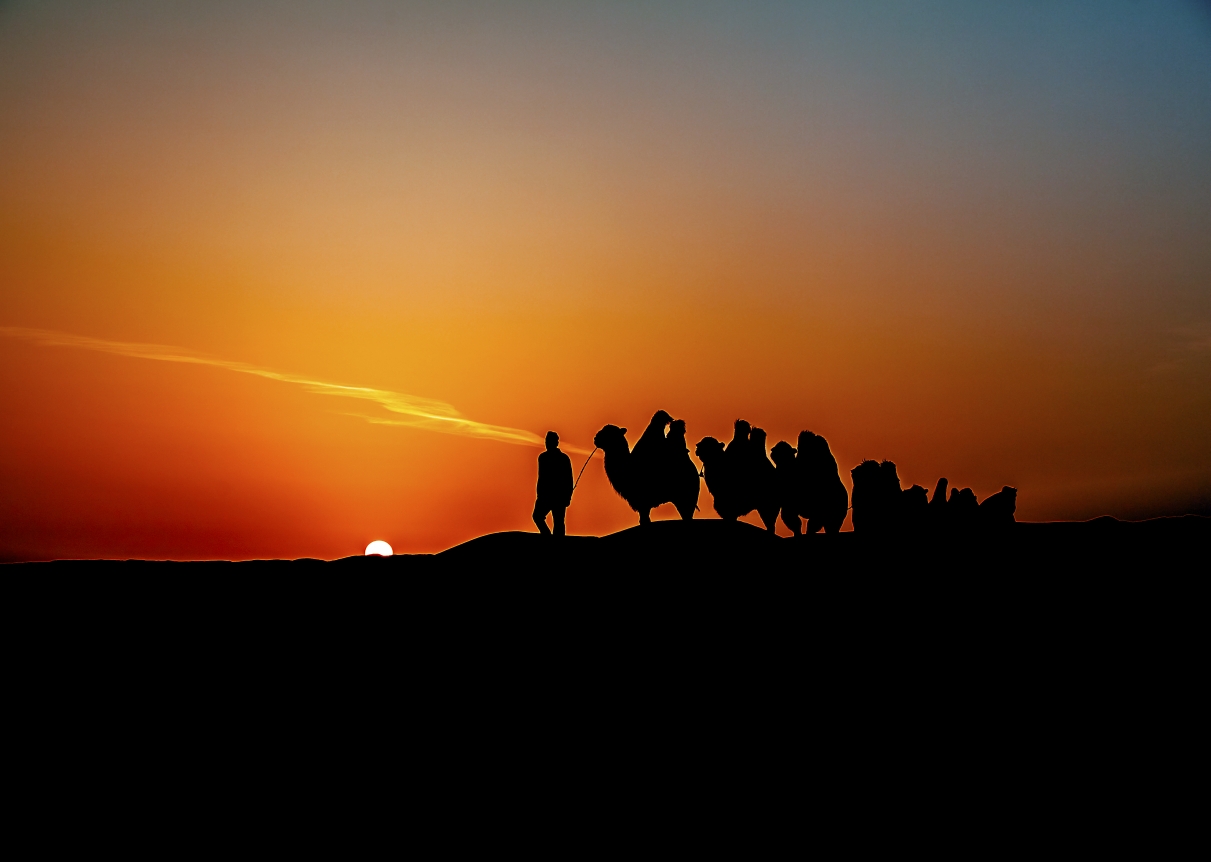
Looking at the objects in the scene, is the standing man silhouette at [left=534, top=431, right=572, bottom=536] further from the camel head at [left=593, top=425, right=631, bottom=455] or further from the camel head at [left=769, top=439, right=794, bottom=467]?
the camel head at [left=769, top=439, right=794, bottom=467]

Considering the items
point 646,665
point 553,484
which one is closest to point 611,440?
point 553,484

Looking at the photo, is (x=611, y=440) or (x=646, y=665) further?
(x=611, y=440)

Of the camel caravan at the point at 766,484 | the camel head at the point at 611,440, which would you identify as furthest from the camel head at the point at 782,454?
the camel head at the point at 611,440

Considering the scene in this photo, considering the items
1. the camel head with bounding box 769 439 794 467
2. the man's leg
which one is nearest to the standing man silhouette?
the man's leg

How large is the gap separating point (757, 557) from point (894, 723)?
6138 millimetres

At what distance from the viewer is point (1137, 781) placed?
11.1 metres

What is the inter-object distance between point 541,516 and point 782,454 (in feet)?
17.5

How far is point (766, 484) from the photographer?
21875 mm

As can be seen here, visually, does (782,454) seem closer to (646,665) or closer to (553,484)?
(553,484)

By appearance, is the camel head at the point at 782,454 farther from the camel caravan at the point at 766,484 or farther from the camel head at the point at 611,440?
the camel head at the point at 611,440

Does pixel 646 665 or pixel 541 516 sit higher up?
pixel 541 516

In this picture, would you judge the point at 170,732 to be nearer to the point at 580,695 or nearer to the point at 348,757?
the point at 348,757

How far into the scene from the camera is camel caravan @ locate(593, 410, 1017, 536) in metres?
21.2

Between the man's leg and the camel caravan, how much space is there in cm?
183
